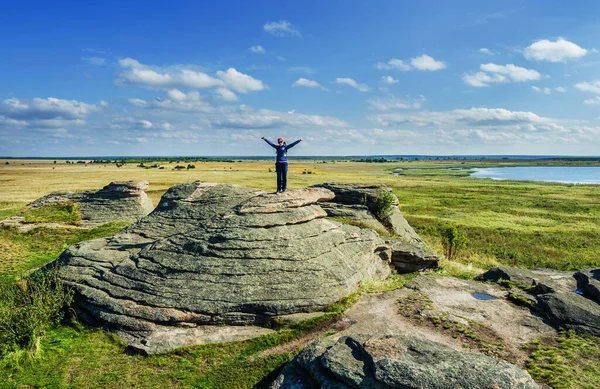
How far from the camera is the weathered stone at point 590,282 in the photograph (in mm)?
22594

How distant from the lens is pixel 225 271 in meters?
20.0

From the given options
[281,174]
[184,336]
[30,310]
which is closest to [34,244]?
[30,310]

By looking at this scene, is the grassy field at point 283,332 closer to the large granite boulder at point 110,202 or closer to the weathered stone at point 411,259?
the weathered stone at point 411,259

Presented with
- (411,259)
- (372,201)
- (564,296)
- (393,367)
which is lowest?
(411,259)

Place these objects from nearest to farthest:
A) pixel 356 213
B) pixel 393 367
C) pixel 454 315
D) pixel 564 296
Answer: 1. pixel 393 367
2. pixel 454 315
3. pixel 564 296
4. pixel 356 213

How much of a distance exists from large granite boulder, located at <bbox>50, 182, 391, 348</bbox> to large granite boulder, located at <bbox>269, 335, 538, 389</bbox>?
4.55m

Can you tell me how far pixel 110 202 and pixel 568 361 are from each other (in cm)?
4959

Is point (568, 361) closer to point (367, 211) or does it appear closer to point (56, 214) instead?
point (367, 211)

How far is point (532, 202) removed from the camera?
85750mm

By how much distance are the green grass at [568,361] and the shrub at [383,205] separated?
2329 cm

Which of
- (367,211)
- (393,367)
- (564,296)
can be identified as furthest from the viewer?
(367,211)

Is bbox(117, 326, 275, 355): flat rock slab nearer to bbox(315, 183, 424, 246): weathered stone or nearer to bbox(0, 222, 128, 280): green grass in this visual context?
bbox(0, 222, 128, 280): green grass

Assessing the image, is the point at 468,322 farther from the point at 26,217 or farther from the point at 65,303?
the point at 26,217

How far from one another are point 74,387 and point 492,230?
56945mm
